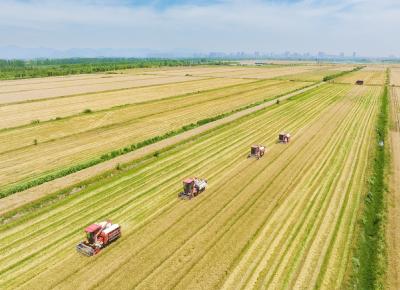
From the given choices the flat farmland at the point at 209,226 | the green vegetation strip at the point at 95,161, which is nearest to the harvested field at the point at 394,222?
the flat farmland at the point at 209,226

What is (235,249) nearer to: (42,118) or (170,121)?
(170,121)

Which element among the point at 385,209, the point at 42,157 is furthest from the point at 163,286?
the point at 42,157

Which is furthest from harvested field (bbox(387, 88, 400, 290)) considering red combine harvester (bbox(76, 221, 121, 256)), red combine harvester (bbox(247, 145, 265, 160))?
red combine harvester (bbox(76, 221, 121, 256))

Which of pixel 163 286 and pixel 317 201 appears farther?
pixel 317 201

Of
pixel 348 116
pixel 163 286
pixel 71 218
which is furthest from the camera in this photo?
pixel 348 116

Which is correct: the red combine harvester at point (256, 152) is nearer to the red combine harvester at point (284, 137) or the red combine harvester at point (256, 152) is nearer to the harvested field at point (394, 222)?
the red combine harvester at point (284, 137)

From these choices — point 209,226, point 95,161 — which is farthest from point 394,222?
point 95,161
